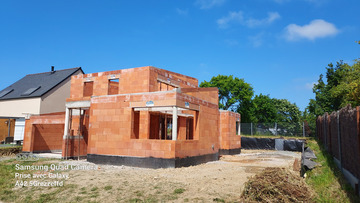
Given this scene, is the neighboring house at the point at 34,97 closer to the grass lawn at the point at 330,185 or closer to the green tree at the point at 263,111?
the grass lawn at the point at 330,185

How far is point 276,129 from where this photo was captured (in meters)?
28.3

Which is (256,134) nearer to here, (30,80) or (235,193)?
(235,193)

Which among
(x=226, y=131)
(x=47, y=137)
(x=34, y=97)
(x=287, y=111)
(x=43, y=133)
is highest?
(x=287, y=111)

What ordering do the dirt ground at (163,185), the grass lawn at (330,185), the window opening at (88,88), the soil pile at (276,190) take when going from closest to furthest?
the grass lawn at (330,185) → the soil pile at (276,190) → the dirt ground at (163,185) → the window opening at (88,88)

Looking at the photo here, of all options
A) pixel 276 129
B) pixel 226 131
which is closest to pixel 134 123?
pixel 226 131

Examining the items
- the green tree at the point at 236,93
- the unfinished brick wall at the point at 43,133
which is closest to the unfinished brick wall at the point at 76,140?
the unfinished brick wall at the point at 43,133

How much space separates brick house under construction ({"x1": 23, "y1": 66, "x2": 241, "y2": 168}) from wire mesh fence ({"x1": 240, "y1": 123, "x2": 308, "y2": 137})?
9830 millimetres

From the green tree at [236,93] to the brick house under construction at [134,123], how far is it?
1036 inches

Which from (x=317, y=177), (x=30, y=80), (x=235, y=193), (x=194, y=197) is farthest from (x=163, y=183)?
(x=30, y=80)

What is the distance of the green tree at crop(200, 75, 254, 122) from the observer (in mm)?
46031

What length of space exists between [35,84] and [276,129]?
3074cm

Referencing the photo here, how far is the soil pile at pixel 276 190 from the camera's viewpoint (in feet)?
19.0

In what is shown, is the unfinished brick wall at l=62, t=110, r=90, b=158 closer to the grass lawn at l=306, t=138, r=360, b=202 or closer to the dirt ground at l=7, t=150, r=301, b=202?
the dirt ground at l=7, t=150, r=301, b=202

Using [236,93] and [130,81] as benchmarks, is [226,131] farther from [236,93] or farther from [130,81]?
[236,93]
